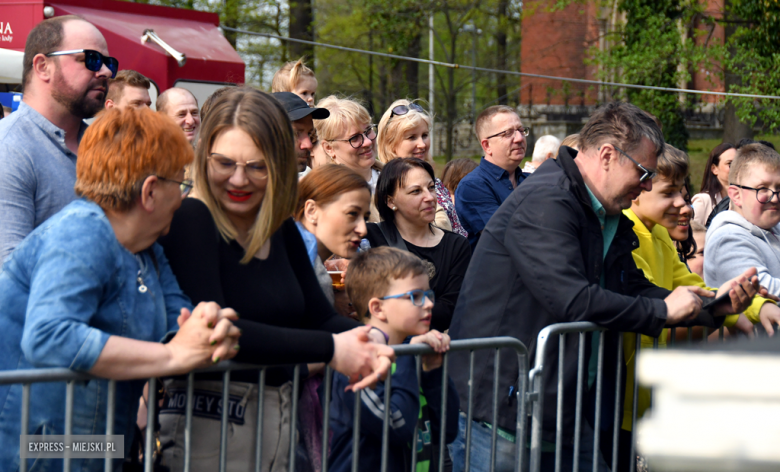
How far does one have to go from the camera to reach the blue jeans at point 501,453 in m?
3.23

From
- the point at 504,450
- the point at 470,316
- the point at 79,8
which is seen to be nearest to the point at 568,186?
the point at 470,316

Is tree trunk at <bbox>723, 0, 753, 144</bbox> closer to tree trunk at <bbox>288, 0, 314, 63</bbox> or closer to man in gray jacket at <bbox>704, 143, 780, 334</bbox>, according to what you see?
tree trunk at <bbox>288, 0, 314, 63</bbox>

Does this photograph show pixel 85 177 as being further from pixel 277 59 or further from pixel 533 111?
pixel 533 111

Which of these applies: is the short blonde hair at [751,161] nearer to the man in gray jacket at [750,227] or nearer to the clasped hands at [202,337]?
the man in gray jacket at [750,227]

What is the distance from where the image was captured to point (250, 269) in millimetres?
2406

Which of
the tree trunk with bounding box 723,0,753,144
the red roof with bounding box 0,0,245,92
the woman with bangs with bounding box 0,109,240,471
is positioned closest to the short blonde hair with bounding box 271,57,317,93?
the red roof with bounding box 0,0,245,92

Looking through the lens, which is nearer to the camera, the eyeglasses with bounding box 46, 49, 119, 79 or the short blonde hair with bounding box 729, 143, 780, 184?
the eyeglasses with bounding box 46, 49, 119, 79

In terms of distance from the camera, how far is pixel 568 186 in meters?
3.19

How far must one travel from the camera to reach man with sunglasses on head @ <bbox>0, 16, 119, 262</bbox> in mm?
2896

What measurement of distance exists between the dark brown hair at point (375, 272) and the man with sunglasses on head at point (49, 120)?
3.66 ft

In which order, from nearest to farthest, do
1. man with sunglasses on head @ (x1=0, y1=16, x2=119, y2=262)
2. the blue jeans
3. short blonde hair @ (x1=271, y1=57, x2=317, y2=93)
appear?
1. man with sunglasses on head @ (x1=0, y1=16, x2=119, y2=262)
2. the blue jeans
3. short blonde hair @ (x1=271, y1=57, x2=317, y2=93)

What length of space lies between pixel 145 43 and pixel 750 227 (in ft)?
23.0

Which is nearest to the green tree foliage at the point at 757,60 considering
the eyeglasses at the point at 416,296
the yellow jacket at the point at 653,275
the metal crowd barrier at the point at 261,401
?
the yellow jacket at the point at 653,275

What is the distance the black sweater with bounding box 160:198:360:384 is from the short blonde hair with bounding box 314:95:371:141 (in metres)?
2.31
